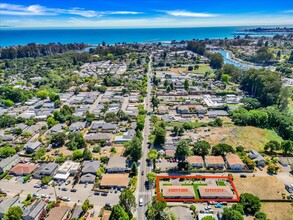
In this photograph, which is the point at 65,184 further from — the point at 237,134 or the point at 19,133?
the point at 237,134

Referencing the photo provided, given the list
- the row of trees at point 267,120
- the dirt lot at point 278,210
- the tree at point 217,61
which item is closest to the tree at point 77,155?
the dirt lot at point 278,210

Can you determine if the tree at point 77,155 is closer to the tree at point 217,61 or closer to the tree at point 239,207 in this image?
the tree at point 239,207

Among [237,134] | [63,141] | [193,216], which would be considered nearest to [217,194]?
[193,216]

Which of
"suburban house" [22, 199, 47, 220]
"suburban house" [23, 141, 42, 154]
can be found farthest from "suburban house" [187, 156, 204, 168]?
"suburban house" [23, 141, 42, 154]

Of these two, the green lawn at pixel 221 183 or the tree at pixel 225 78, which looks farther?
the tree at pixel 225 78

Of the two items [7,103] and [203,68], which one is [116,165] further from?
[203,68]

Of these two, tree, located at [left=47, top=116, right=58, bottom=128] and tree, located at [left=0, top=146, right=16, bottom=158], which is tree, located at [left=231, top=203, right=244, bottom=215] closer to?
tree, located at [left=0, top=146, right=16, bottom=158]

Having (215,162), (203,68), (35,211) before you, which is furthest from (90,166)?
(203,68)
